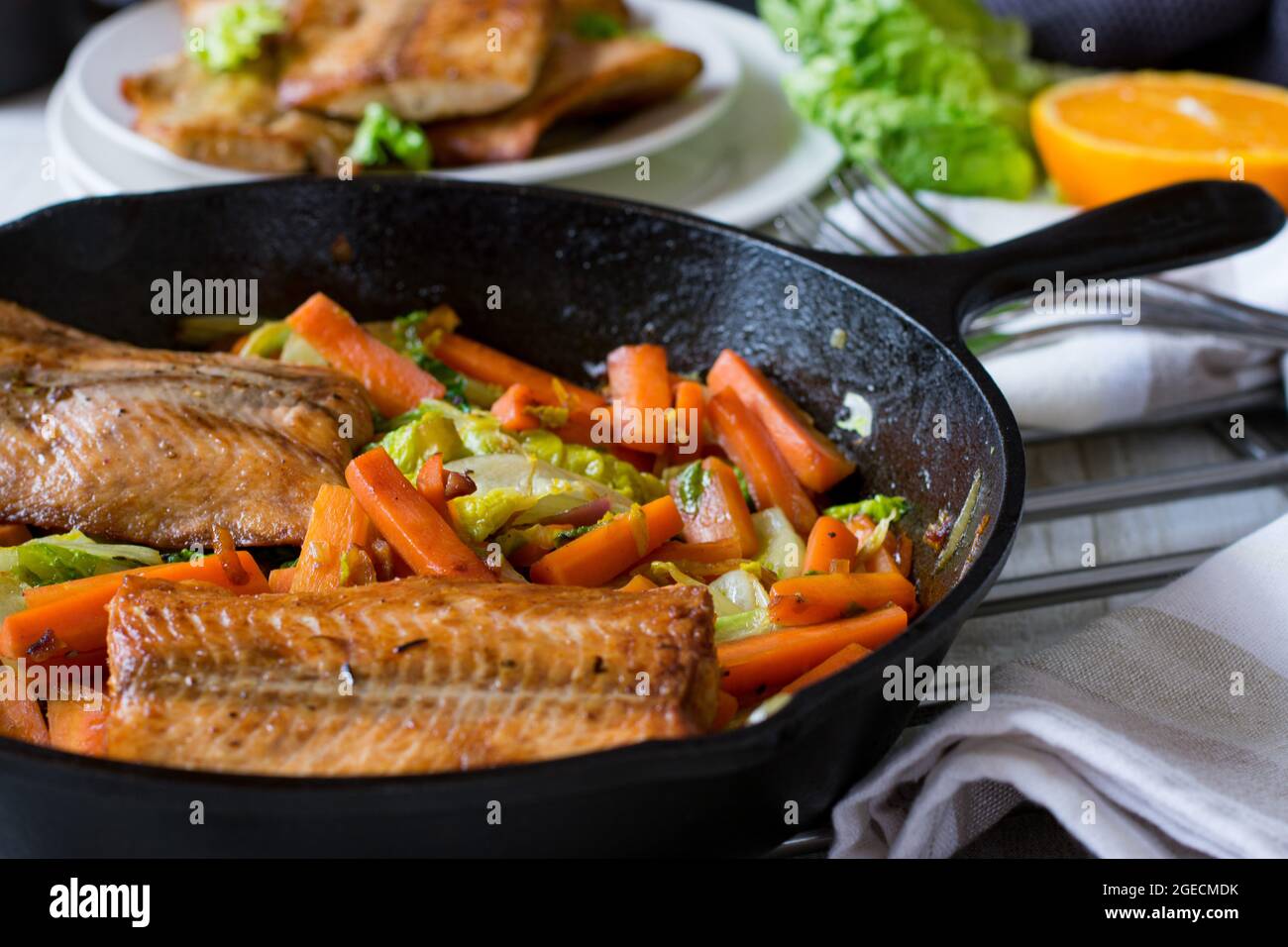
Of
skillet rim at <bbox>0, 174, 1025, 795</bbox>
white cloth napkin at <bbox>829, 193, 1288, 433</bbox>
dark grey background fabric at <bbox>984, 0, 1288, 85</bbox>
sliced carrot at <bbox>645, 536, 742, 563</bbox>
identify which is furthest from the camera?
dark grey background fabric at <bbox>984, 0, 1288, 85</bbox>

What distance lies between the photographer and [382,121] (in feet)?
12.9

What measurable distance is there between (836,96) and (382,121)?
1.45 metres

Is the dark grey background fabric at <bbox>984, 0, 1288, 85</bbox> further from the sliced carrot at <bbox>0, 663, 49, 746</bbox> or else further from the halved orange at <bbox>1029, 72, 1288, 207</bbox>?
the sliced carrot at <bbox>0, 663, 49, 746</bbox>

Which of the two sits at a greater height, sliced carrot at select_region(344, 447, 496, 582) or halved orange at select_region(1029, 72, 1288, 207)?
halved orange at select_region(1029, 72, 1288, 207)

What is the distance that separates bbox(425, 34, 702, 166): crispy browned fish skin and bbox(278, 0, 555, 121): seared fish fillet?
0.08 m

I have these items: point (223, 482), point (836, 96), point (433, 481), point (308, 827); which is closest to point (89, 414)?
point (223, 482)

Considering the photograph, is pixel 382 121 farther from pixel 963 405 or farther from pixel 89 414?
pixel 963 405

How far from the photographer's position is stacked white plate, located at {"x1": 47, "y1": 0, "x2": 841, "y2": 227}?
3.96 metres

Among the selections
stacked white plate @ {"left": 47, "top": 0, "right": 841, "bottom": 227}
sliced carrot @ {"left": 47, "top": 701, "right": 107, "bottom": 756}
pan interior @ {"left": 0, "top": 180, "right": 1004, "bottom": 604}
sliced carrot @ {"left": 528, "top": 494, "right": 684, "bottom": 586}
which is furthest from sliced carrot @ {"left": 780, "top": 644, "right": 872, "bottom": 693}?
stacked white plate @ {"left": 47, "top": 0, "right": 841, "bottom": 227}

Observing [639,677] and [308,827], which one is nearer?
[308,827]

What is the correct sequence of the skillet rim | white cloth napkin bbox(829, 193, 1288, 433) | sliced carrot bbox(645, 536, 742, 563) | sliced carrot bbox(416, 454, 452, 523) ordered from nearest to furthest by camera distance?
the skillet rim
sliced carrot bbox(416, 454, 452, 523)
sliced carrot bbox(645, 536, 742, 563)
white cloth napkin bbox(829, 193, 1288, 433)

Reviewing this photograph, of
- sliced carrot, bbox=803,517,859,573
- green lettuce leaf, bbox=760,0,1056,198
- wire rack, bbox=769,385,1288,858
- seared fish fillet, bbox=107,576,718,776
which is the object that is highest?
green lettuce leaf, bbox=760,0,1056,198

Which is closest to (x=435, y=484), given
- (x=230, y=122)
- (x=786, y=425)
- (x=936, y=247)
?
(x=786, y=425)
